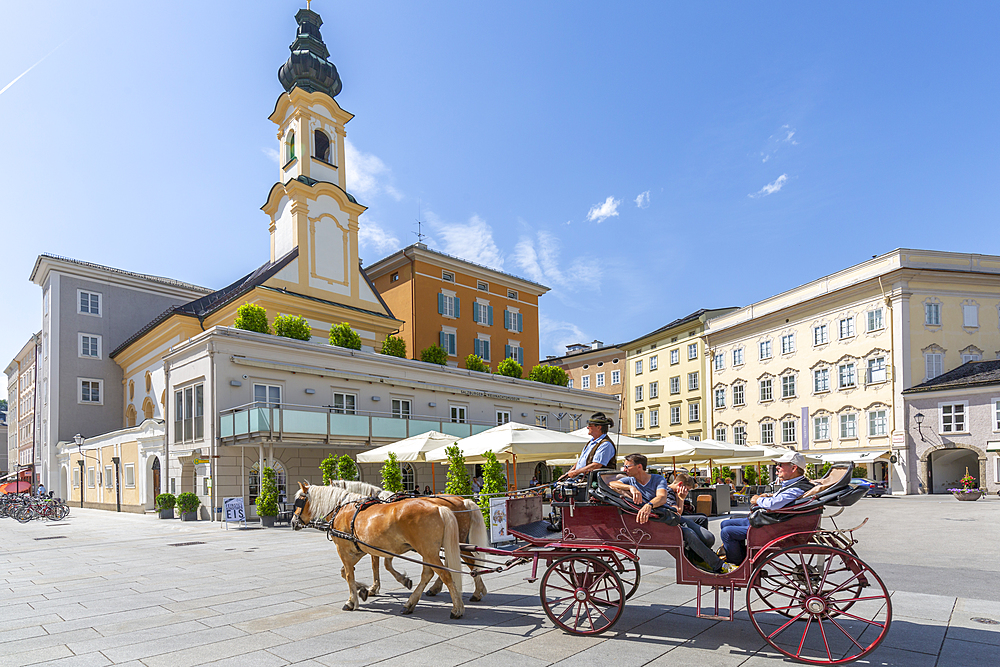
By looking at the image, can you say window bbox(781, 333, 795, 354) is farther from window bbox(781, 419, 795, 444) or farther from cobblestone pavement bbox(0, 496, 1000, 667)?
cobblestone pavement bbox(0, 496, 1000, 667)

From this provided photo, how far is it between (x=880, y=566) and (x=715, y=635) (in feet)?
18.7

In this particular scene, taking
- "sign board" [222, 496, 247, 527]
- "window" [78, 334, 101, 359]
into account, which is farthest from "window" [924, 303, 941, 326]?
"window" [78, 334, 101, 359]

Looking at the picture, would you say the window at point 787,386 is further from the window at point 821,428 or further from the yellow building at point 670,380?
the yellow building at point 670,380

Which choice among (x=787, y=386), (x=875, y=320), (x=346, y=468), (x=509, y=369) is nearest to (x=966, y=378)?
(x=875, y=320)

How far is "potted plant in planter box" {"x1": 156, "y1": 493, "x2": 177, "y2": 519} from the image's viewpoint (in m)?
23.8

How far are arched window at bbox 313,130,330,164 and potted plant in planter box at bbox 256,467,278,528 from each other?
69.1 feet

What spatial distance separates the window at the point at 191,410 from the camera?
23641 mm

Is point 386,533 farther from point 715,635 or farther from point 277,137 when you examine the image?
point 277,137

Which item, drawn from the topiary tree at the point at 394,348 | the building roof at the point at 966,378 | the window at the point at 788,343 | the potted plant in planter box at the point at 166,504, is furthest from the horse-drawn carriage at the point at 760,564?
the window at the point at 788,343

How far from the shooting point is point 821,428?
4456 cm

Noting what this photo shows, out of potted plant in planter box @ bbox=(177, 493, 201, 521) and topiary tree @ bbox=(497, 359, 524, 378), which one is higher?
topiary tree @ bbox=(497, 359, 524, 378)

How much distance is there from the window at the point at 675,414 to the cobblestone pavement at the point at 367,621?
147ft

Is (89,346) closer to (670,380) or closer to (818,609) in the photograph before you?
(818,609)

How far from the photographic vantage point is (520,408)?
3562cm
